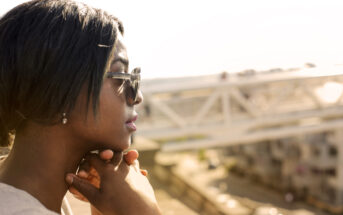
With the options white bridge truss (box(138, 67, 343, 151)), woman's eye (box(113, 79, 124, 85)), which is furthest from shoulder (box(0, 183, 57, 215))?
white bridge truss (box(138, 67, 343, 151))

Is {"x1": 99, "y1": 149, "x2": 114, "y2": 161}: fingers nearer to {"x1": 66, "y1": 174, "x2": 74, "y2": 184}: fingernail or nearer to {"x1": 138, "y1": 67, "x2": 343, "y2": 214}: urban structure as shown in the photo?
{"x1": 66, "y1": 174, "x2": 74, "y2": 184}: fingernail

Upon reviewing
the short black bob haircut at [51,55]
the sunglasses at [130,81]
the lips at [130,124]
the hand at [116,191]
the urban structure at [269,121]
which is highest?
the short black bob haircut at [51,55]

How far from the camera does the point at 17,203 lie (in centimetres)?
65

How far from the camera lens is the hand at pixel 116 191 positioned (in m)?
0.73

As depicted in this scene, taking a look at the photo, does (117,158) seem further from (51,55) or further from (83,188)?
(51,55)

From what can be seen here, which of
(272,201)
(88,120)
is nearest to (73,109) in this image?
(88,120)

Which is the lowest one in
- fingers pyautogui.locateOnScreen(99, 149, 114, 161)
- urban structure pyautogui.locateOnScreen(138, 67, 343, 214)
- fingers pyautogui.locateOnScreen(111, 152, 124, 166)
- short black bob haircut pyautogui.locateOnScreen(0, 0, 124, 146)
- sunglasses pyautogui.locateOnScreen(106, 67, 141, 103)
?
urban structure pyautogui.locateOnScreen(138, 67, 343, 214)

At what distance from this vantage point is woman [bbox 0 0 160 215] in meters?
0.67

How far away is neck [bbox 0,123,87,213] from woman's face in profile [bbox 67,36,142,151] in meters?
0.03

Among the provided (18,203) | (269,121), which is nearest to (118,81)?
(18,203)

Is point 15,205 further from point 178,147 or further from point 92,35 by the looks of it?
point 178,147

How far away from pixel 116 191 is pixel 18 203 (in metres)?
0.16

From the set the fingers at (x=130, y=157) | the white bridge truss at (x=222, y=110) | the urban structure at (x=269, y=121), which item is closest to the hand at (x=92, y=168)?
the fingers at (x=130, y=157)

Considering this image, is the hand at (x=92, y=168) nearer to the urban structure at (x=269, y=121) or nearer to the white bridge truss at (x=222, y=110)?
the urban structure at (x=269, y=121)
